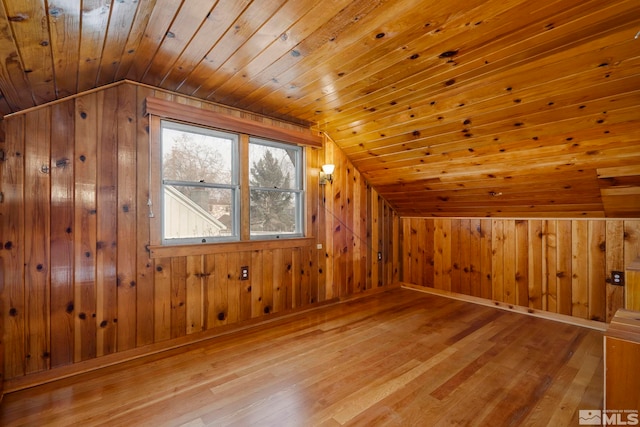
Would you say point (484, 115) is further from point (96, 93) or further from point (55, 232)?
point (55, 232)

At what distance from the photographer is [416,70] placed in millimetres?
2225

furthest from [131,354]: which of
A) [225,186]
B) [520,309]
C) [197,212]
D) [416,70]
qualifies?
[520,309]

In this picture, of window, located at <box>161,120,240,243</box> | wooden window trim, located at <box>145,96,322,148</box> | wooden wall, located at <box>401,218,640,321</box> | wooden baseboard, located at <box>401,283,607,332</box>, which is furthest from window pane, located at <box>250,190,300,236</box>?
wooden baseboard, located at <box>401,283,607,332</box>

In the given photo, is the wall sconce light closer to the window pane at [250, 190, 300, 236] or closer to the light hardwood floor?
the window pane at [250, 190, 300, 236]

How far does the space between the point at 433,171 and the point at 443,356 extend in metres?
2.00

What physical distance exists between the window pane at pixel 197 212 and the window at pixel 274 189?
0.28 meters

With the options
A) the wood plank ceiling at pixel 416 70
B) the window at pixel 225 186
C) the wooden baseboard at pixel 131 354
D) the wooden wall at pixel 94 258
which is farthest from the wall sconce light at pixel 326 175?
the wooden baseboard at pixel 131 354

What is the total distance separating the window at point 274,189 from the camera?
3.26 metres

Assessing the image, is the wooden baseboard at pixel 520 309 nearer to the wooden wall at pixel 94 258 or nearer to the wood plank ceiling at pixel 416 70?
the wood plank ceiling at pixel 416 70

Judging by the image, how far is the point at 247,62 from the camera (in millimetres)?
2150

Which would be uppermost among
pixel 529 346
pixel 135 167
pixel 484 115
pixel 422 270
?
pixel 484 115

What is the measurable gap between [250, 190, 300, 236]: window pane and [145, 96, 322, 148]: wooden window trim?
0.63 metres

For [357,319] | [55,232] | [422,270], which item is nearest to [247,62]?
[55,232]

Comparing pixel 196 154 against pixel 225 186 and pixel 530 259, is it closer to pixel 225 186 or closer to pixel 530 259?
pixel 225 186
